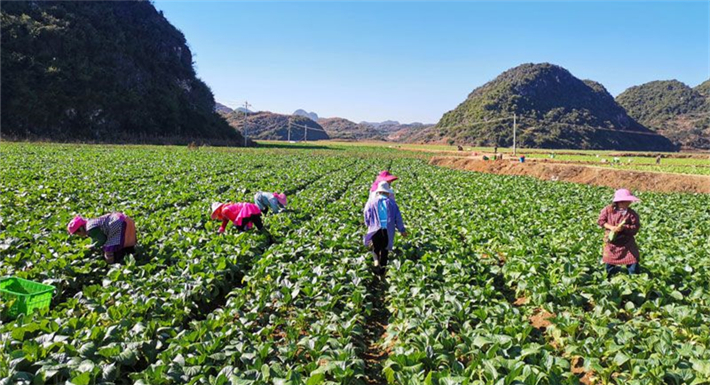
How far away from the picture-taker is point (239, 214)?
9133 mm

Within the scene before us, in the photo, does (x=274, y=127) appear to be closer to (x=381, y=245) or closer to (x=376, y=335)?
(x=381, y=245)

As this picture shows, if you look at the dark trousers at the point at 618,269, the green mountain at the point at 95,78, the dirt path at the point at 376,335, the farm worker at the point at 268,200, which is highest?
the green mountain at the point at 95,78

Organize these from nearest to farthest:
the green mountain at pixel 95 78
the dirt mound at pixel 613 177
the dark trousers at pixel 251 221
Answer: the dark trousers at pixel 251 221 < the dirt mound at pixel 613 177 < the green mountain at pixel 95 78

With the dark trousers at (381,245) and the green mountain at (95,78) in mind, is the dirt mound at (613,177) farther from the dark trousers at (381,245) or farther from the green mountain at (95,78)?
the green mountain at (95,78)

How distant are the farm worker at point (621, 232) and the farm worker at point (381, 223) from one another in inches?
138

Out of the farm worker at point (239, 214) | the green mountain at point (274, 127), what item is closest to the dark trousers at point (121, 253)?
the farm worker at point (239, 214)

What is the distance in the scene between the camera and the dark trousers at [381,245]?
7824 mm

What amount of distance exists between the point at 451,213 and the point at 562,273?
6393 mm

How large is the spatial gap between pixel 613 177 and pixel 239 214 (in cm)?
2754

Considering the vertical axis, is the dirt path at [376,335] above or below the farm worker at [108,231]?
below

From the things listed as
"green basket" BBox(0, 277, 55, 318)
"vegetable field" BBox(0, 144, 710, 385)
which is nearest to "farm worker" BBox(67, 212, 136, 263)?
"vegetable field" BBox(0, 144, 710, 385)

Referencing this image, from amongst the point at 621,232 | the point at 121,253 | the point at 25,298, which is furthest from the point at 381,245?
the point at 25,298

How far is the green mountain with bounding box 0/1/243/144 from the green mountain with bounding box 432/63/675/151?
7184 cm

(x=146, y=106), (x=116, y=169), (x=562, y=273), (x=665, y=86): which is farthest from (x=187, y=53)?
(x=665, y=86)
